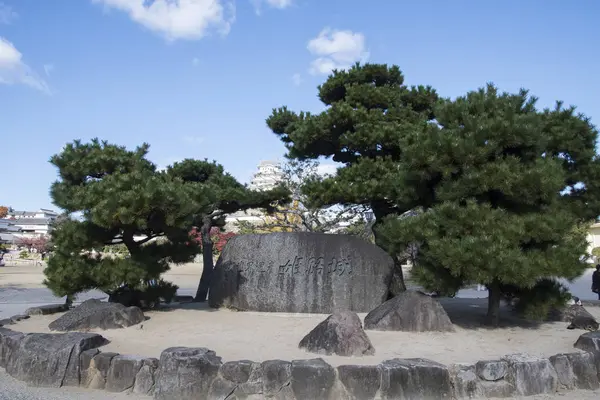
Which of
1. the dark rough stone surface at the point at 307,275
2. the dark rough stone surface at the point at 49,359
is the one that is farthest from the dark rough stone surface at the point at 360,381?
the dark rough stone surface at the point at 307,275

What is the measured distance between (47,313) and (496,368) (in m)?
9.25

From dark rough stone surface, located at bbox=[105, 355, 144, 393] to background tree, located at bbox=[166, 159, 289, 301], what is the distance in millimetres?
6287

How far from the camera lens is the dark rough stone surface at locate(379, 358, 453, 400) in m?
5.43

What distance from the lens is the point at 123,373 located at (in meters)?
5.92

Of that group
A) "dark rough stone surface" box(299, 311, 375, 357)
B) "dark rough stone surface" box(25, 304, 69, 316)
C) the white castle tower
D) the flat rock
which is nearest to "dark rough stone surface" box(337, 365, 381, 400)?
"dark rough stone surface" box(299, 311, 375, 357)

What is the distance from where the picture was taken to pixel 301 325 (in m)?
8.82

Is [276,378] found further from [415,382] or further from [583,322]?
[583,322]

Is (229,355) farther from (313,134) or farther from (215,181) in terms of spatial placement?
(215,181)

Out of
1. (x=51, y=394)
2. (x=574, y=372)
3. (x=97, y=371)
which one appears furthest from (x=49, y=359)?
(x=574, y=372)

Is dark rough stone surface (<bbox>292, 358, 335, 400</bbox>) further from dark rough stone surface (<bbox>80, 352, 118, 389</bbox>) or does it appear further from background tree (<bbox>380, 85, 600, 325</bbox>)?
background tree (<bbox>380, 85, 600, 325</bbox>)

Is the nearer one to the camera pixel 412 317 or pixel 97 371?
pixel 97 371

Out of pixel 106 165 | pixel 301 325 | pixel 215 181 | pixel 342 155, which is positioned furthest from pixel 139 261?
pixel 342 155

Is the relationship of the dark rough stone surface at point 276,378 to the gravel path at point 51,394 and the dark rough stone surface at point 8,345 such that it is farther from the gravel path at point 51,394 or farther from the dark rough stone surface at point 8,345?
the dark rough stone surface at point 8,345

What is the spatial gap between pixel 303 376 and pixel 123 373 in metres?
2.20
